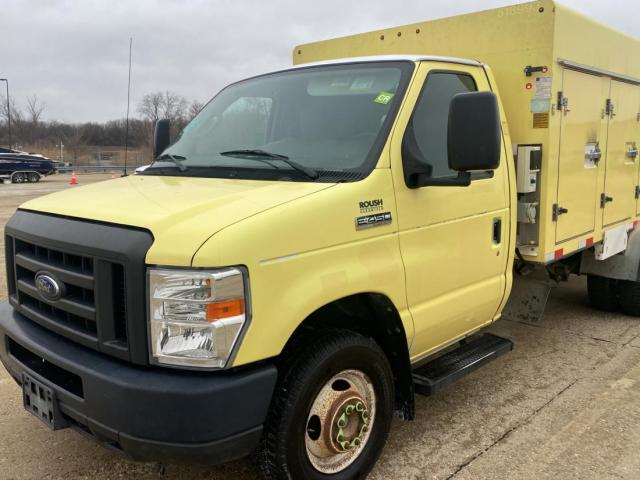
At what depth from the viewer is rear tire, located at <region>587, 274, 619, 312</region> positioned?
602cm

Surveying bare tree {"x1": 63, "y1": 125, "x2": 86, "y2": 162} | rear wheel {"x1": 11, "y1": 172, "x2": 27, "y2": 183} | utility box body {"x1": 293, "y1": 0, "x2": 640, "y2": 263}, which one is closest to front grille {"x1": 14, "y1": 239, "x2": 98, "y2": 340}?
utility box body {"x1": 293, "y1": 0, "x2": 640, "y2": 263}

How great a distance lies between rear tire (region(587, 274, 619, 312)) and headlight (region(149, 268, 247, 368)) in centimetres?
480

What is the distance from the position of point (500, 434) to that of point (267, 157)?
7.20 ft

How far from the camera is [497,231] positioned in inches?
148

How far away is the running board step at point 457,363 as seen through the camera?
3.35 m

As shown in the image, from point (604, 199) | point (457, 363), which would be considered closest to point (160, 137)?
point (457, 363)

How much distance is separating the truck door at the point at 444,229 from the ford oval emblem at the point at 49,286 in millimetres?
1641

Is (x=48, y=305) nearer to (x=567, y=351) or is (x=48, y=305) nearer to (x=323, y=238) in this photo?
(x=323, y=238)

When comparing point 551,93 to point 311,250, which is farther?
point 551,93

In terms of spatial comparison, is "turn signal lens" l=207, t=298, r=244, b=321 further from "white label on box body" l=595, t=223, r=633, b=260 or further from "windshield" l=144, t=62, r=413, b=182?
"white label on box body" l=595, t=223, r=633, b=260

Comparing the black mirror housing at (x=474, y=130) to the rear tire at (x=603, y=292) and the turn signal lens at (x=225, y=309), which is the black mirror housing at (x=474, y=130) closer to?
the turn signal lens at (x=225, y=309)

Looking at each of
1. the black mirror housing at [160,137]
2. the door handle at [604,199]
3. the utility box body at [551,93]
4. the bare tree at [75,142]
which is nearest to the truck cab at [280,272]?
the utility box body at [551,93]

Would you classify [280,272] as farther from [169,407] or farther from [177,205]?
[169,407]

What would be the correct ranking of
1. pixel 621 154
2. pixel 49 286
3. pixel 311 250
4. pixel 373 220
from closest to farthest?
pixel 311 250 < pixel 49 286 < pixel 373 220 < pixel 621 154
